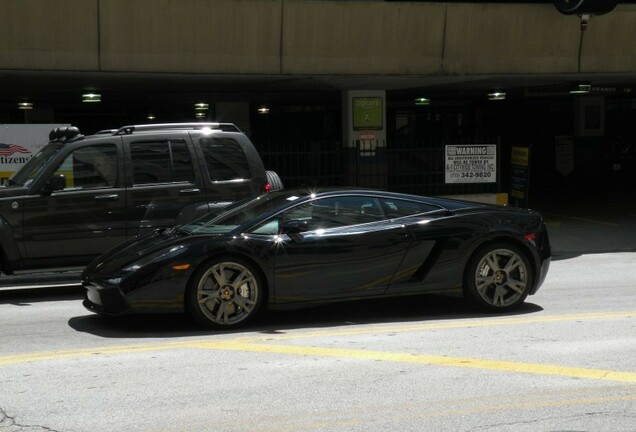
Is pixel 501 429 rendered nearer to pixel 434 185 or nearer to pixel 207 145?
pixel 207 145

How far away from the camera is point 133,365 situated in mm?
6883

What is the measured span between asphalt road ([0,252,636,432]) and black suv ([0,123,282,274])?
995 mm

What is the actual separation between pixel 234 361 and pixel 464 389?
1.80m

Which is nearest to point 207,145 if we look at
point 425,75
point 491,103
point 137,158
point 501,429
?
point 137,158

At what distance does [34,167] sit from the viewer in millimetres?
10656

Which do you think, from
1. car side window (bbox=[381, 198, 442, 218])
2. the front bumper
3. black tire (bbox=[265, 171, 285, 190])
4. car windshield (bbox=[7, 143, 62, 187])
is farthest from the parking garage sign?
the front bumper

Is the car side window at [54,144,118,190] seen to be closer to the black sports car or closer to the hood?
the black sports car

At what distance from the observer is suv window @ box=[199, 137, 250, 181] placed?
1087 centimetres

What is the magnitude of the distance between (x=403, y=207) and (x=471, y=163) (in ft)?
32.2

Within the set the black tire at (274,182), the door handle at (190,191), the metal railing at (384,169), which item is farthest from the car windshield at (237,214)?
the metal railing at (384,169)

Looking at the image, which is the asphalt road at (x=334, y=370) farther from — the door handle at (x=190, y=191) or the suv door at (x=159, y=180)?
the door handle at (x=190, y=191)

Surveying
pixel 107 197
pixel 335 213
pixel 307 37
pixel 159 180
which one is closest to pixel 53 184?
pixel 107 197

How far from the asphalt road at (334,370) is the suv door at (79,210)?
93 cm

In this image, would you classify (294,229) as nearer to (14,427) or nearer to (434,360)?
(434,360)
